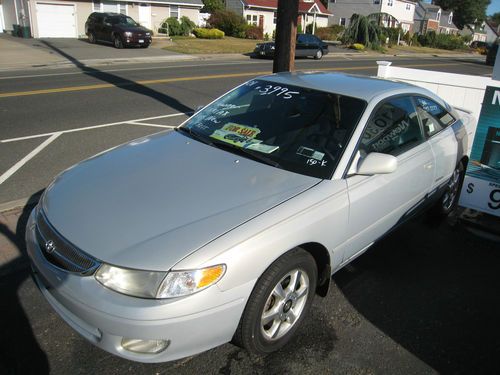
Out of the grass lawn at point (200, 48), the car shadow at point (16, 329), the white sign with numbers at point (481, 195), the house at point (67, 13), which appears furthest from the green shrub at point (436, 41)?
the car shadow at point (16, 329)

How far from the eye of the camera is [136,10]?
33.9 meters

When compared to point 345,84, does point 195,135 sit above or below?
below

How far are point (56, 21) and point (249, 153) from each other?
32.4 metres

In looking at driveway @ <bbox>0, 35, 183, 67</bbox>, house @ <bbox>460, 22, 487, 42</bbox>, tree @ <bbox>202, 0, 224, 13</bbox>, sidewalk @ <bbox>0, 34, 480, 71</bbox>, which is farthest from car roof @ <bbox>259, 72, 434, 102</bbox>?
house @ <bbox>460, 22, 487, 42</bbox>

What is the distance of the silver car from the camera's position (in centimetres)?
235

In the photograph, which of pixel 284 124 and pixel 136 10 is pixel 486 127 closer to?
pixel 284 124

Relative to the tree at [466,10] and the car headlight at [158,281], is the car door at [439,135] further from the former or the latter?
the tree at [466,10]

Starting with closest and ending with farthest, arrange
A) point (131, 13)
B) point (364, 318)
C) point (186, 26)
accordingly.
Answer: point (364, 318) < point (131, 13) < point (186, 26)

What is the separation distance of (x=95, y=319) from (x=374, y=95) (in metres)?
2.62

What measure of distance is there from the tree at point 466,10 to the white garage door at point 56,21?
90178 mm

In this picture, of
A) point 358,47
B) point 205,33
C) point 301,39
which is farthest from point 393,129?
point 358,47

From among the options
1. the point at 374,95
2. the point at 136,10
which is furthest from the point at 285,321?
the point at 136,10

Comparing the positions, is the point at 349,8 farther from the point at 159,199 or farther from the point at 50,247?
the point at 50,247

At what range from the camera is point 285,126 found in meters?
3.58
